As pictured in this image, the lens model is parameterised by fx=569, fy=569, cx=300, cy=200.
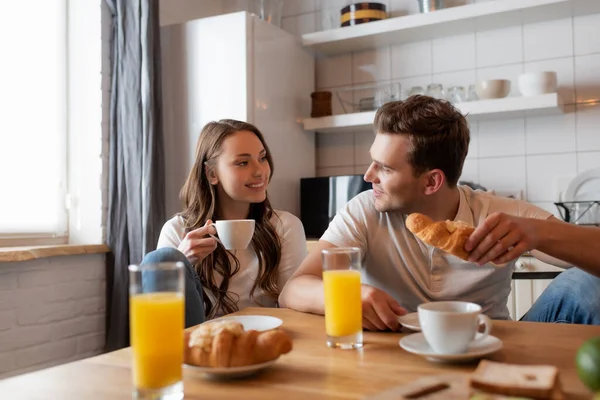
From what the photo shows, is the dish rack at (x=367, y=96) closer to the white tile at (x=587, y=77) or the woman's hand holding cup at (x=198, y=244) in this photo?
the white tile at (x=587, y=77)

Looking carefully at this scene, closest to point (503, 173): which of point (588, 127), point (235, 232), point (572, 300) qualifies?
point (588, 127)

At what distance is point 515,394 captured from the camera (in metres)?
0.67

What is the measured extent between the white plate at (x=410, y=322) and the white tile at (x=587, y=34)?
2325mm

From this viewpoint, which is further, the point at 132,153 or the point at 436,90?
the point at 436,90

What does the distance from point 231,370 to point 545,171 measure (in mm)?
2575

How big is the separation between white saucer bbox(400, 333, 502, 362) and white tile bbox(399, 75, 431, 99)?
97.3 inches

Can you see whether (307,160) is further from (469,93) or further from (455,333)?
(455,333)

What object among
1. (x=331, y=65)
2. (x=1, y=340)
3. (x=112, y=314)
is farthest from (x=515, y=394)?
(x=331, y=65)

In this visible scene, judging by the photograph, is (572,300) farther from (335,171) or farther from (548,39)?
(335,171)

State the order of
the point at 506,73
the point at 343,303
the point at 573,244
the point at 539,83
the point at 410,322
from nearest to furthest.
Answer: the point at 343,303 → the point at 410,322 → the point at 573,244 → the point at 539,83 → the point at 506,73

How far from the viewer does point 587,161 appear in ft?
9.34

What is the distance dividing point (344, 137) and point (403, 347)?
8.86 feet

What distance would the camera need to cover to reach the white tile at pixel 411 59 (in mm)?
3271

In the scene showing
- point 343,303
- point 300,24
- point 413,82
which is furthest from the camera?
point 300,24
